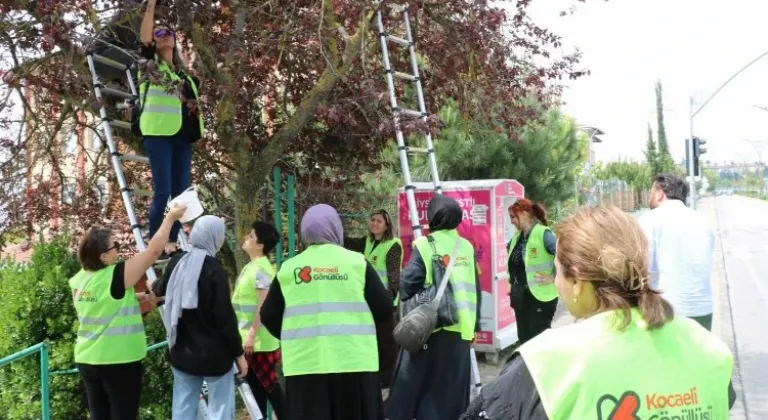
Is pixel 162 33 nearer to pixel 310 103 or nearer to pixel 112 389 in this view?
pixel 310 103

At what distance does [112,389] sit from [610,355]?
3.57m

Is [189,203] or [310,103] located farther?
[310,103]

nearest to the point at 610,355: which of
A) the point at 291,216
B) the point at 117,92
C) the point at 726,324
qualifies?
the point at 117,92

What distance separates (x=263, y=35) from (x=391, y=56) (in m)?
1.71

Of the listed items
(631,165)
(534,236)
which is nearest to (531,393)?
(534,236)

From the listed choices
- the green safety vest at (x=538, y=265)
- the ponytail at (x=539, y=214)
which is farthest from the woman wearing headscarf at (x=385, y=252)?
the ponytail at (x=539, y=214)

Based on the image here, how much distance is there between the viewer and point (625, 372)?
1.67 m

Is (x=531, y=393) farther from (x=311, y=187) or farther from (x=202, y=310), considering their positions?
(x=311, y=187)

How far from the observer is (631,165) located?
57.3m

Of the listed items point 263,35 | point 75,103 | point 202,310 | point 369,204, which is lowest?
point 202,310

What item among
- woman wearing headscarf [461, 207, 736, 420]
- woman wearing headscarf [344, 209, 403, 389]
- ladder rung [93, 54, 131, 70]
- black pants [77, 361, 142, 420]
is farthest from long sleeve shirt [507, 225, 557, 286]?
woman wearing headscarf [461, 207, 736, 420]

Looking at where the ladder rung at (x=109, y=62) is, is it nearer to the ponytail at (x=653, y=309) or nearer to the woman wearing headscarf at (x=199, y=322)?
the woman wearing headscarf at (x=199, y=322)

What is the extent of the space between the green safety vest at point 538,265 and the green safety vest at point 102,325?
364 centimetres

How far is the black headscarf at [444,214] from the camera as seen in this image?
5137mm
